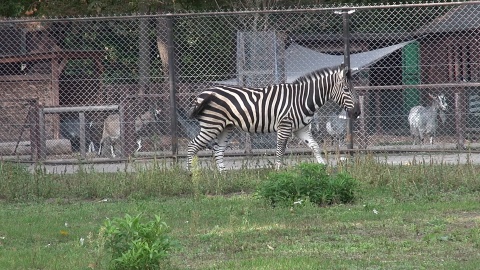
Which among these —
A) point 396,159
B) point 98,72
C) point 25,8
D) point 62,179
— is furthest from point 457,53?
point 25,8

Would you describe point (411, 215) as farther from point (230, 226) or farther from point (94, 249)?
point (94, 249)

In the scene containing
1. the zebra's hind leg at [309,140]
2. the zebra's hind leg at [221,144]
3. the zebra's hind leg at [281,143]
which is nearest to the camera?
the zebra's hind leg at [309,140]

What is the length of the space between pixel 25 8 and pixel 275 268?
18.6 m

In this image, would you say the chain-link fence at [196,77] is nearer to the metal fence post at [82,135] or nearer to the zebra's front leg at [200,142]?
the metal fence post at [82,135]

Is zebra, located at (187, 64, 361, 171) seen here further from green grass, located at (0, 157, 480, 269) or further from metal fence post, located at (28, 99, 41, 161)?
metal fence post, located at (28, 99, 41, 161)

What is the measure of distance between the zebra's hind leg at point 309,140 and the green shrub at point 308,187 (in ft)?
12.4

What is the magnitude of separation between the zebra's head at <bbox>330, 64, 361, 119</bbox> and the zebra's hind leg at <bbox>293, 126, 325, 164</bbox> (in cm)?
71

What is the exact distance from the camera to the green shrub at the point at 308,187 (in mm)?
11086

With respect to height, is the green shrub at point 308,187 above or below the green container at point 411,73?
below

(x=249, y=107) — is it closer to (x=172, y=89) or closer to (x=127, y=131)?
(x=172, y=89)

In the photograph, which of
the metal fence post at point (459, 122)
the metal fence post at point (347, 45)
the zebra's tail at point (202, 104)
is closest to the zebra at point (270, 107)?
the zebra's tail at point (202, 104)

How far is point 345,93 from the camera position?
15836mm

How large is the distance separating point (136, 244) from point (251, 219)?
10.1ft

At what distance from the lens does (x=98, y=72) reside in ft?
65.1
